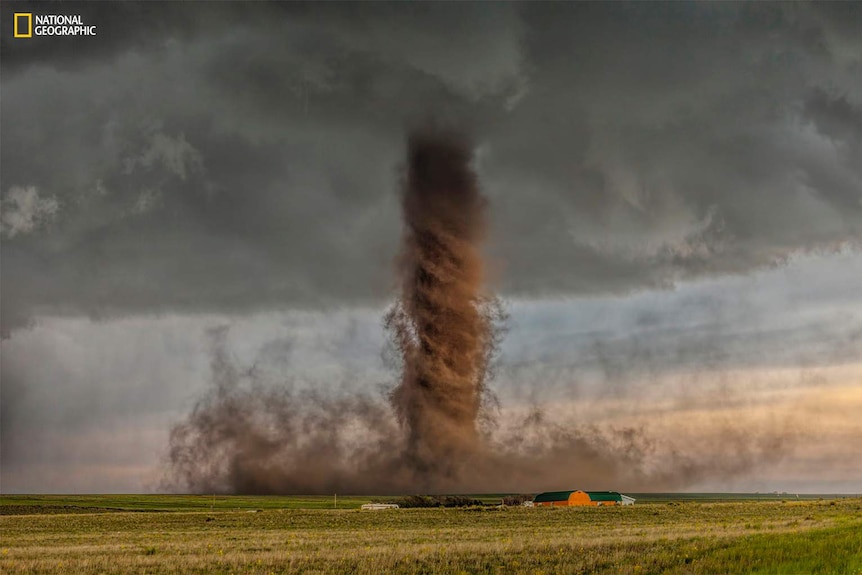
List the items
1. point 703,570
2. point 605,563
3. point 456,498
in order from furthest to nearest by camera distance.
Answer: point 456,498 < point 605,563 < point 703,570

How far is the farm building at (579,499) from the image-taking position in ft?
396

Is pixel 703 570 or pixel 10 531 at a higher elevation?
pixel 703 570

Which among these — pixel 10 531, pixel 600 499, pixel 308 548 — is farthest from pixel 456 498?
pixel 308 548

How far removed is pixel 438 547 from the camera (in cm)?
3769

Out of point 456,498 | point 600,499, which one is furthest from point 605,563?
point 456,498

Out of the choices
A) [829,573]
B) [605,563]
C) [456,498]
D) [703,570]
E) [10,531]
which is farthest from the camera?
[456,498]

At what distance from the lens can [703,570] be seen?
26.7 meters

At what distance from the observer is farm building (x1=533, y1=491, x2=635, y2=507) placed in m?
121

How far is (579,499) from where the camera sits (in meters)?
121

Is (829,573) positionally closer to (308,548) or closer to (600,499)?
(308,548)

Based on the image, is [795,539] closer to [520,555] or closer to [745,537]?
[745,537]

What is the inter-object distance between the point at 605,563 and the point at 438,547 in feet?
34.1

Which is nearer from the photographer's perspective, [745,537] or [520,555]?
[520,555]

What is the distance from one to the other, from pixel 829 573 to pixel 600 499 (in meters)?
103
